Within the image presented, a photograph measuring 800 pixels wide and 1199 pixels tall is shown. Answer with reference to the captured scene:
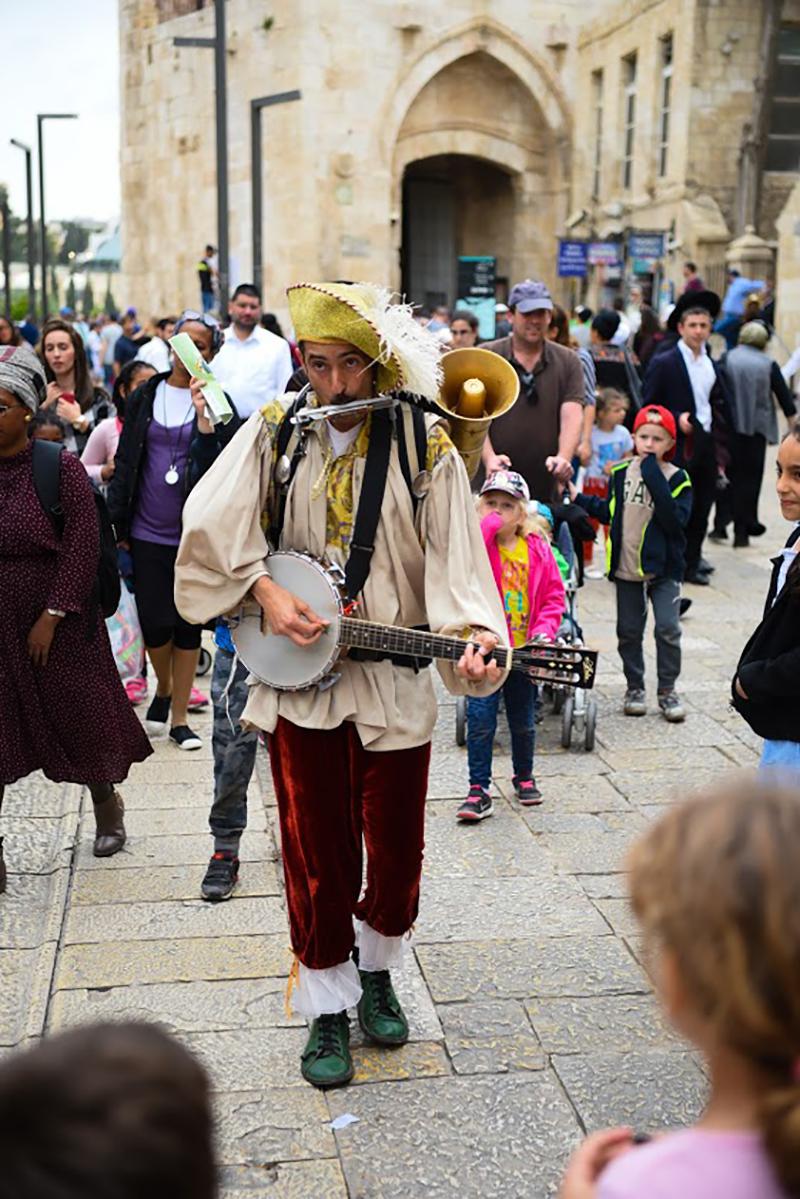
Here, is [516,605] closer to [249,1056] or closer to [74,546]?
[74,546]

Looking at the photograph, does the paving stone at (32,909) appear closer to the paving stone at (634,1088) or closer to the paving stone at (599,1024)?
the paving stone at (599,1024)

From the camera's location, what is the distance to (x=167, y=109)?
31172 mm

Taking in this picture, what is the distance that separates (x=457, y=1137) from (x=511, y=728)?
8.82 ft

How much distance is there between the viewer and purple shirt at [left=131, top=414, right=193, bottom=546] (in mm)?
6418

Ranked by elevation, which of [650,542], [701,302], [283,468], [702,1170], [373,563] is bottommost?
[650,542]

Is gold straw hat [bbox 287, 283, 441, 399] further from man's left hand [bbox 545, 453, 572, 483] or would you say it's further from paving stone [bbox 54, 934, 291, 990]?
man's left hand [bbox 545, 453, 572, 483]

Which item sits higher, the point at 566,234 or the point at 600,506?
the point at 566,234

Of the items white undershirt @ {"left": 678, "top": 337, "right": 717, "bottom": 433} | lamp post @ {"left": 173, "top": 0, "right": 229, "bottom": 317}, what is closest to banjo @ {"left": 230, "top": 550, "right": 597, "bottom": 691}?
white undershirt @ {"left": 678, "top": 337, "right": 717, "bottom": 433}

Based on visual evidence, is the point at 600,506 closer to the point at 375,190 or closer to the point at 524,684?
the point at 524,684

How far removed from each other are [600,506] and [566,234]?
2252 centimetres

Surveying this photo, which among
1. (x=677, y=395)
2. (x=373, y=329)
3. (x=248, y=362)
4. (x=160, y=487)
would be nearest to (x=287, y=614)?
(x=373, y=329)

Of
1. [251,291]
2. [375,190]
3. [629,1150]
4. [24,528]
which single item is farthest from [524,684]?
[375,190]

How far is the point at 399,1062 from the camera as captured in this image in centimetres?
385

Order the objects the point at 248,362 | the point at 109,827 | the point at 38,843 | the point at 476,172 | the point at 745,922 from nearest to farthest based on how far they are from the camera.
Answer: the point at 745,922
the point at 109,827
the point at 38,843
the point at 248,362
the point at 476,172
